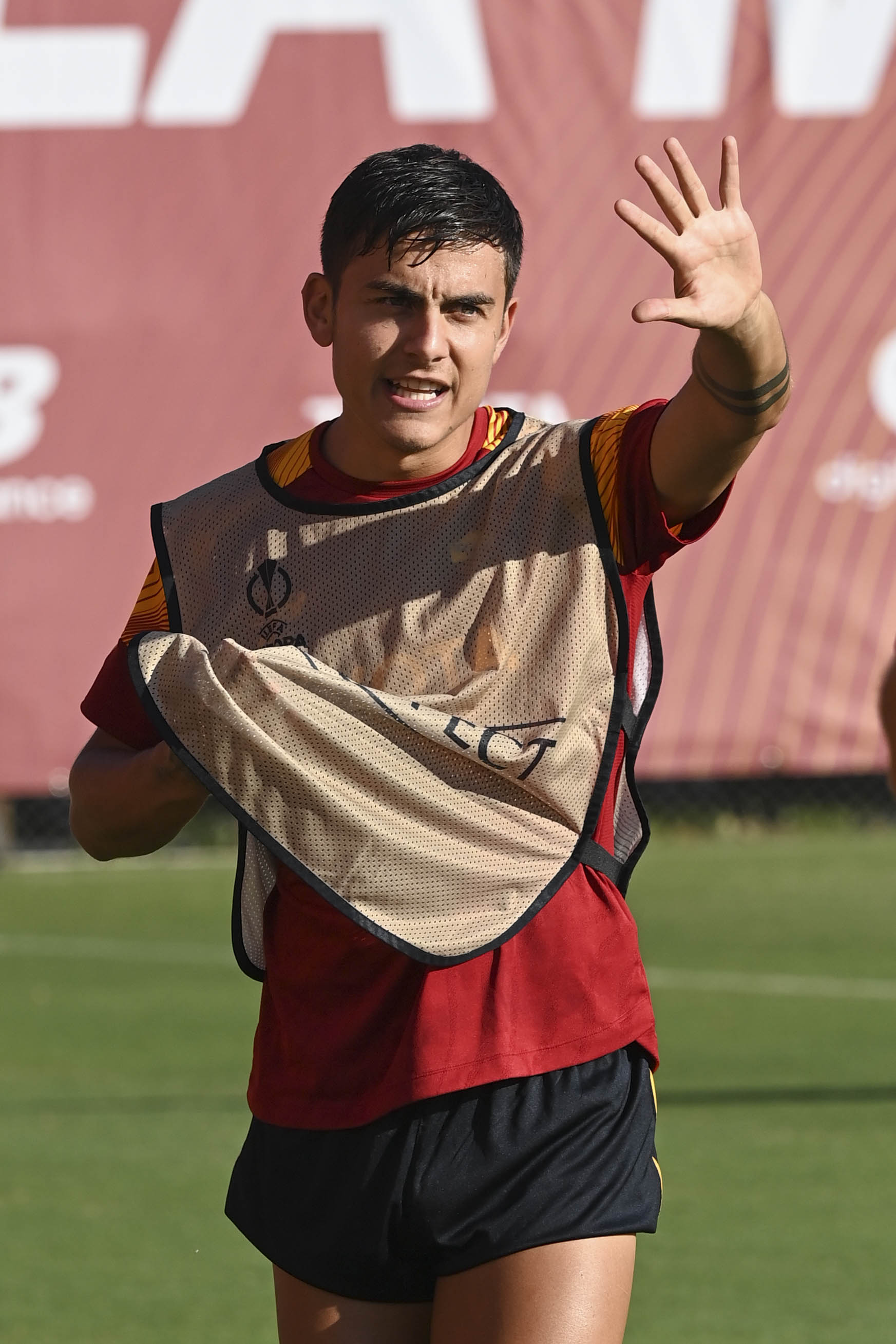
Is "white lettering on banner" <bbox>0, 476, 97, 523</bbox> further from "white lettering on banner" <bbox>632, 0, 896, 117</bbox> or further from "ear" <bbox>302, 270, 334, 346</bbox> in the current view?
"ear" <bbox>302, 270, 334, 346</bbox>

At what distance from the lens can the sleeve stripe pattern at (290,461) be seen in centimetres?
242

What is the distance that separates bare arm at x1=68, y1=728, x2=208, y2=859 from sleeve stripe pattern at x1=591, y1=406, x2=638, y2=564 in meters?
0.54

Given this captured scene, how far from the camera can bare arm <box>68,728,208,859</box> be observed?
7.45 ft

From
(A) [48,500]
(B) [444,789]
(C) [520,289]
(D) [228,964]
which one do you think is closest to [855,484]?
(C) [520,289]

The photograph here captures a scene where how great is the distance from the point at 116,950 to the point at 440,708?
25.8 feet

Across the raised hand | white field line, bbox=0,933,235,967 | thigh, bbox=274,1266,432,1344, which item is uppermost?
the raised hand

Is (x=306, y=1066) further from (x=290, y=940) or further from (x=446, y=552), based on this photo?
(x=446, y=552)

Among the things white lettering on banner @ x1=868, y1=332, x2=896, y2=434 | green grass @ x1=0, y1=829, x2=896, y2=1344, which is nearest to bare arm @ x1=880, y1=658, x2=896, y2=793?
green grass @ x1=0, y1=829, x2=896, y2=1344

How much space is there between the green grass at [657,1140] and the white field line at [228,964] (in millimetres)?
87

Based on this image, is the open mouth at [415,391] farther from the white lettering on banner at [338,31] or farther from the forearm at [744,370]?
the white lettering on banner at [338,31]

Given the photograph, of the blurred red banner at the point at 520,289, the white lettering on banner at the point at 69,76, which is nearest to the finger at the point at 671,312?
the blurred red banner at the point at 520,289

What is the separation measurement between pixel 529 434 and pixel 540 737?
0.38 meters

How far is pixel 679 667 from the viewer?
10.2m

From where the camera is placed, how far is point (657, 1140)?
6.03 m
